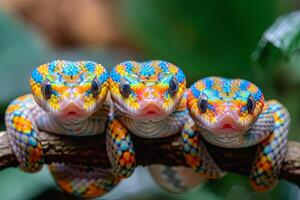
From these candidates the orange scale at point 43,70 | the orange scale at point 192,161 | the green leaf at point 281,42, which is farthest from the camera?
the green leaf at point 281,42

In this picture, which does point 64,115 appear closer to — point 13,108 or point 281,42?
point 13,108

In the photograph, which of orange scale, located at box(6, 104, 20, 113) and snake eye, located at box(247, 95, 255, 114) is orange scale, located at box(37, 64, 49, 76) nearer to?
orange scale, located at box(6, 104, 20, 113)

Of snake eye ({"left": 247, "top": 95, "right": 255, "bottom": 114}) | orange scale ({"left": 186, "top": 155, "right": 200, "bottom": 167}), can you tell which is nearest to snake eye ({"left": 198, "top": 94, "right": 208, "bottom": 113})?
snake eye ({"left": 247, "top": 95, "right": 255, "bottom": 114})

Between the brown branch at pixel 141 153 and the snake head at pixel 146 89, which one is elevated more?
the snake head at pixel 146 89

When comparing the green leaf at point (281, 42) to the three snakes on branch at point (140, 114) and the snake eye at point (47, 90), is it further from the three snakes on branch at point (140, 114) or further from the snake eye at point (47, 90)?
the snake eye at point (47, 90)

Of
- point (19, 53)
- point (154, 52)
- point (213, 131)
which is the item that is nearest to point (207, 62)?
point (154, 52)

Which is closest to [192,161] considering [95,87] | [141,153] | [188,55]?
[141,153]

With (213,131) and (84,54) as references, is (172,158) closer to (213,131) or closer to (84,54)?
(213,131)

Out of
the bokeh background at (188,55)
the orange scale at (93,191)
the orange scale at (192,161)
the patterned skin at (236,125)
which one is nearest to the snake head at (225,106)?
the patterned skin at (236,125)
